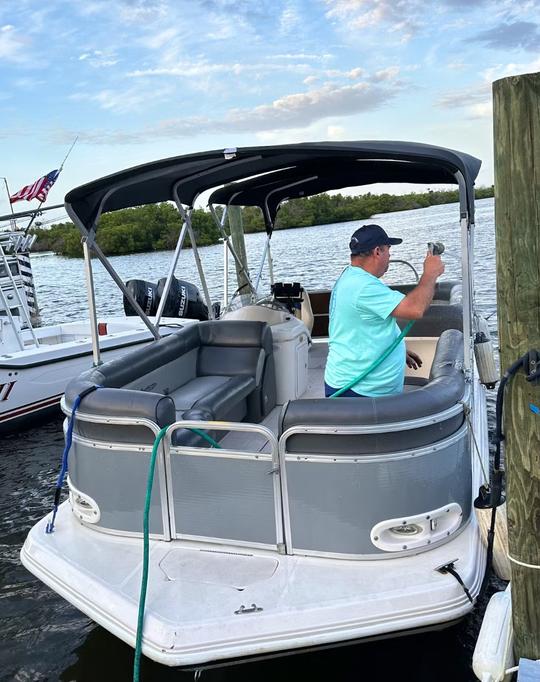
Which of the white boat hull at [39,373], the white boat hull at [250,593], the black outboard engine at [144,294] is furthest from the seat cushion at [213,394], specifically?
the black outboard engine at [144,294]

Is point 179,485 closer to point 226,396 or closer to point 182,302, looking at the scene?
point 226,396

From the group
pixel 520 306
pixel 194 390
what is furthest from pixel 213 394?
pixel 520 306

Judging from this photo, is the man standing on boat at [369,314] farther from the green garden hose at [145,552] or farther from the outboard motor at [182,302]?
the outboard motor at [182,302]

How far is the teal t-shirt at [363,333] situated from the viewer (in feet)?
10.4

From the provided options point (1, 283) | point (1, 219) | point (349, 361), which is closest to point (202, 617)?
point (349, 361)

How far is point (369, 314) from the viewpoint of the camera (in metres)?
3.22

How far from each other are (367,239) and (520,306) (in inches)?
42.9

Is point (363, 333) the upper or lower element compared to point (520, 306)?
lower

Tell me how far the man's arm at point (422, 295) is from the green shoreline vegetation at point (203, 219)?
15.3 ft

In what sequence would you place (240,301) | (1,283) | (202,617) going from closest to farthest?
(202,617)
(240,301)
(1,283)

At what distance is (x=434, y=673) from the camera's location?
11.4ft

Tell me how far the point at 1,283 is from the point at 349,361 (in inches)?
307

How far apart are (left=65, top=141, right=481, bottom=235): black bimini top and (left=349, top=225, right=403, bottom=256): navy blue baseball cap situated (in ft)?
1.71

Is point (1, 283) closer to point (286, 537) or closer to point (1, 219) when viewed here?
point (1, 219)
